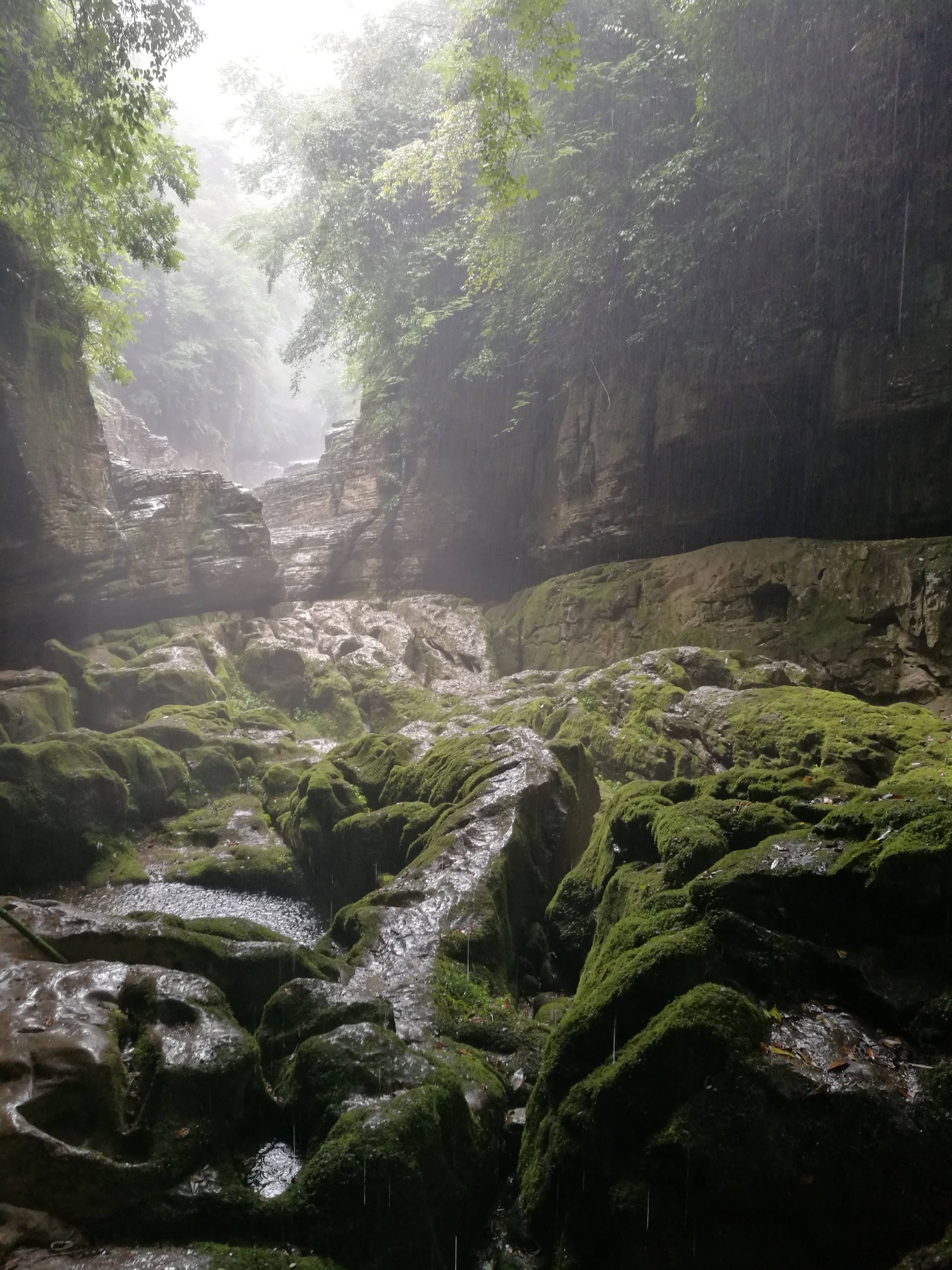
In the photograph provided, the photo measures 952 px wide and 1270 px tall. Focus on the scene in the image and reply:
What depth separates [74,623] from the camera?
1839cm

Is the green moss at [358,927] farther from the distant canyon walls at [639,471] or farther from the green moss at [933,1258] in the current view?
the distant canyon walls at [639,471]

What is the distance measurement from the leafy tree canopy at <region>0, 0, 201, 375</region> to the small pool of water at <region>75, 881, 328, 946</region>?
10.6 metres

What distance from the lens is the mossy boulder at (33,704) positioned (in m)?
13.6

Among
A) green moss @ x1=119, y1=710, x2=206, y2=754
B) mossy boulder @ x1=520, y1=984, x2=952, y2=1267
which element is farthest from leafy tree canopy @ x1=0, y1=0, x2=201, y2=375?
mossy boulder @ x1=520, y1=984, x2=952, y2=1267

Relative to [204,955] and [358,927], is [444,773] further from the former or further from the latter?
[204,955]

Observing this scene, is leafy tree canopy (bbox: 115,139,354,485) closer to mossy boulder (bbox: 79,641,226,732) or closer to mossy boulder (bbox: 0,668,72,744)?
mossy boulder (bbox: 79,641,226,732)

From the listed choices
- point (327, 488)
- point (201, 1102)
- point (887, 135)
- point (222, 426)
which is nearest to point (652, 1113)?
point (201, 1102)

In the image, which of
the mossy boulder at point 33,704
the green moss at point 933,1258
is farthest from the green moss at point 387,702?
the green moss at point 933,1258

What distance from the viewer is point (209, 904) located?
977 centimetres

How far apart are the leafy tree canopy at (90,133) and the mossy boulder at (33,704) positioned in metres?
8.30

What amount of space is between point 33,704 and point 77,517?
4.91 m

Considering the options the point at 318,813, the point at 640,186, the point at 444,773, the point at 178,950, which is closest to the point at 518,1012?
the point at 178,950

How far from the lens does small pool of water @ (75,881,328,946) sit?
30.8ft

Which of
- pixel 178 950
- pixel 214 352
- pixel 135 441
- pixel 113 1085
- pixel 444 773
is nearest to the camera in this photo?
pixel 113 1085
